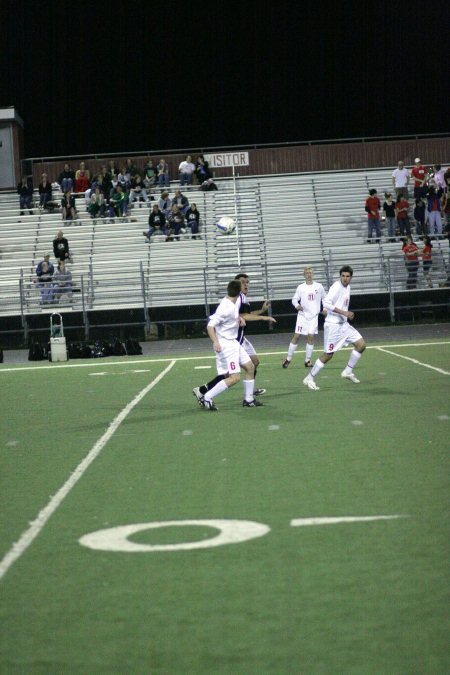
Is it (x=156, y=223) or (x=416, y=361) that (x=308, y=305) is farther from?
(x=156, y=223)

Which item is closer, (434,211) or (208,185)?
(434,211)

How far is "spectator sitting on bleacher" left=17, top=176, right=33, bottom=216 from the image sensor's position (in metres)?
38.0

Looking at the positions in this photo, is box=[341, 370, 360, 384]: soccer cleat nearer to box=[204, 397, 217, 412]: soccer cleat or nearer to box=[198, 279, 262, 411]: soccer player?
box=[198, 279, 262, 411]: soccer player

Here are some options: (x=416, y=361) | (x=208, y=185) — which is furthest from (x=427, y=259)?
(x=416, y=361)

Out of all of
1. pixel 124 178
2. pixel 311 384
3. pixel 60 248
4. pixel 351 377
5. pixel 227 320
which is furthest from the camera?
pixel 124 178

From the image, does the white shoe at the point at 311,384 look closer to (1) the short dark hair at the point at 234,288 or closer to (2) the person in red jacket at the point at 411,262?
(1) the short dark hair at the point at 234,288

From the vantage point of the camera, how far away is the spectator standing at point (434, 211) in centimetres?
3431

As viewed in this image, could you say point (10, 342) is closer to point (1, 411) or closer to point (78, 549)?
point (1, 411)

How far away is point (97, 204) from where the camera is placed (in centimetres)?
3659

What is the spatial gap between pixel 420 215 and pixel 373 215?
4.98 ft

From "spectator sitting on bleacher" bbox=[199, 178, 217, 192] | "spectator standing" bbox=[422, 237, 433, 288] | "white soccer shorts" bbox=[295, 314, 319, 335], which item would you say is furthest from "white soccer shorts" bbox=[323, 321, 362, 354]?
"spectator sitting on bleacher" bbox=[199, 178, 217, 192]

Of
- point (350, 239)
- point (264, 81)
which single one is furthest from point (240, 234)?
point (264, 81)

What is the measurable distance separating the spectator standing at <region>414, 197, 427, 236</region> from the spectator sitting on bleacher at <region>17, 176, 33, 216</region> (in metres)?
13.6

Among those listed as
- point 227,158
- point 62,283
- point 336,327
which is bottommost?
point 336,327
